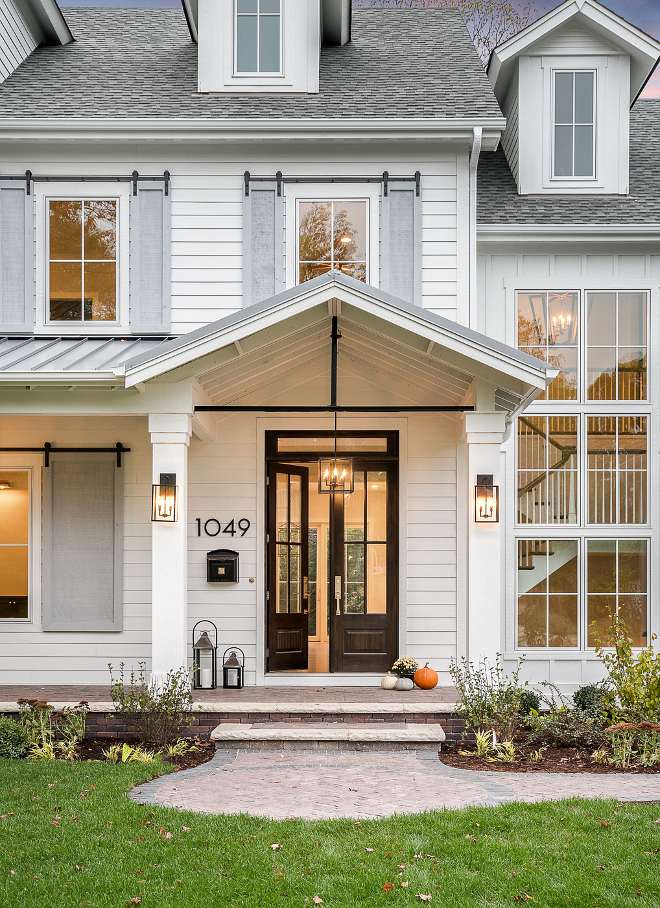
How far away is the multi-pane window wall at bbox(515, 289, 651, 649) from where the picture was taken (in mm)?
9828

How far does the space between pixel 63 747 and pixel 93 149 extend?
20.7 ft

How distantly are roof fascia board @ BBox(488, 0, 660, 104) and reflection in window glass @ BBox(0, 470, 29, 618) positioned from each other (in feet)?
25.3

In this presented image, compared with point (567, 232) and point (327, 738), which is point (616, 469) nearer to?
point (567, 232)

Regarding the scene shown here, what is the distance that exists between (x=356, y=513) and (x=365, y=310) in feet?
9.73

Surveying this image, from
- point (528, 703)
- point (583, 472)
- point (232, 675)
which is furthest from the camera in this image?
point (583, 472)

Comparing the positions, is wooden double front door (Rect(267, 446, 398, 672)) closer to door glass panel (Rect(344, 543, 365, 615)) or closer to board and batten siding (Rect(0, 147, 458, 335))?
door glass panel (Rect(344, 543, 365, 615))

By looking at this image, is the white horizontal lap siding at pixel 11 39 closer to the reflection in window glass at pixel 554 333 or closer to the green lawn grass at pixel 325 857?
the reflection in window glass at pixel 554 333

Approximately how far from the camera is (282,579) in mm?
9531

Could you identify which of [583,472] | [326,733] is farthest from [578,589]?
[326,733]

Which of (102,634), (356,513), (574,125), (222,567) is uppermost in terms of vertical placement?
(574,125)

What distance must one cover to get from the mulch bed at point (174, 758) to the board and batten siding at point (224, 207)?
4.33 metres

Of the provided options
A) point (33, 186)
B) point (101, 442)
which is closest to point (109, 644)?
point (101, 442)

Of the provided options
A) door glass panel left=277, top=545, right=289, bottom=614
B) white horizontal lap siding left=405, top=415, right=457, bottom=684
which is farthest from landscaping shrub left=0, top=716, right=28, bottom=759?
white horizontal lap siding left=405, top=415, right=457, bottom=684

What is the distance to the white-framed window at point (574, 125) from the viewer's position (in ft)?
34.2
